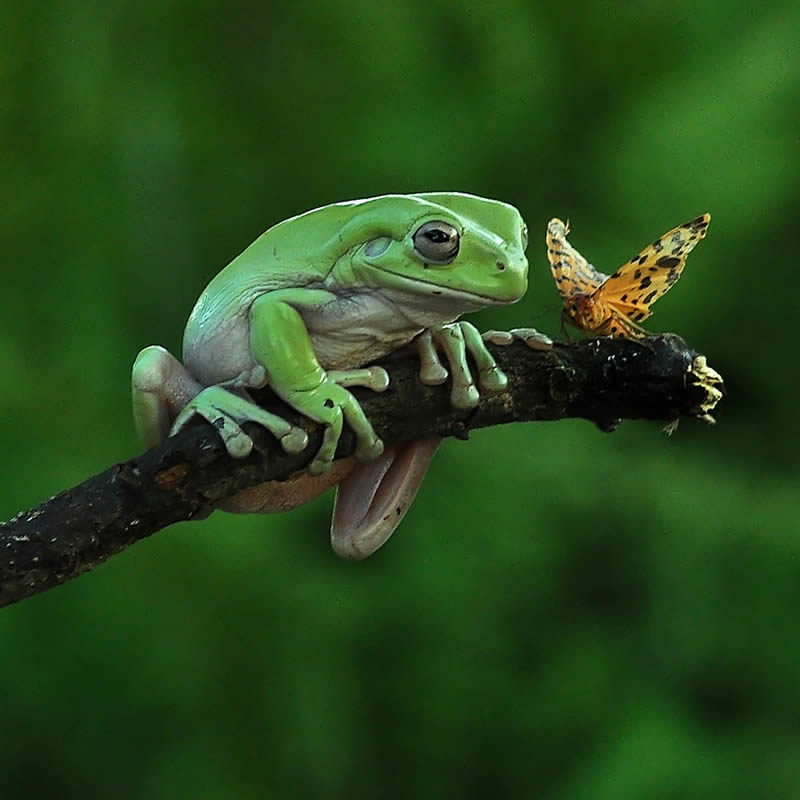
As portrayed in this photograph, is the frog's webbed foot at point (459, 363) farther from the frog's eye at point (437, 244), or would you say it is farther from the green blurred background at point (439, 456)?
the green blurred background at point (439, 456)

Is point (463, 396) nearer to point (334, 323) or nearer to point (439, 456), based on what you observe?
point (334, 323)

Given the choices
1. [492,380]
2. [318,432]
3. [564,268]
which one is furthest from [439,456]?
[318,432]

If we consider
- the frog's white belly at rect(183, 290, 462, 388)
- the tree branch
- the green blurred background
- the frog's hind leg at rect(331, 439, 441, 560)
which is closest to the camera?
the tree branch

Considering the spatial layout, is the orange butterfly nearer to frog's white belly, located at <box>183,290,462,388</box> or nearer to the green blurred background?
frog's white belly, located at <box>183,290,462,388</box>

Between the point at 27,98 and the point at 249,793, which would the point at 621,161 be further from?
the point at 249,793

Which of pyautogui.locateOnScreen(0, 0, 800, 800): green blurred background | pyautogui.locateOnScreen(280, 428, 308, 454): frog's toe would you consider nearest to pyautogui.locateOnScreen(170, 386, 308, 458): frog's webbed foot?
pyautogui.locateOnScreen(280, 428, 308, 454): frog's toe

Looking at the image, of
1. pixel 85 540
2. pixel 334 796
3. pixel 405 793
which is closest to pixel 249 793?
pixel 334 796

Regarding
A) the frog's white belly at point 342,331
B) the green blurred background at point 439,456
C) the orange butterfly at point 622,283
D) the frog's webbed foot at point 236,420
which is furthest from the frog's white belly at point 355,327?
the green blurred background at point 439,456
